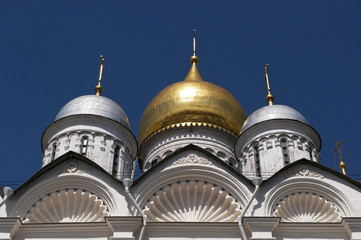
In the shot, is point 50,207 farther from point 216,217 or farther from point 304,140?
point 304,140

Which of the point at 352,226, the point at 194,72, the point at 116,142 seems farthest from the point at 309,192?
the point at 194,72

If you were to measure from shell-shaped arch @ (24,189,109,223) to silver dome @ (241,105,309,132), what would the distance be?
5.56m

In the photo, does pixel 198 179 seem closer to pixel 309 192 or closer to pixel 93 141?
pixel 309 192

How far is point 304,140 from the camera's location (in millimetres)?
15258

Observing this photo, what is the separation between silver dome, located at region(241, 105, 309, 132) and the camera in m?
15.5

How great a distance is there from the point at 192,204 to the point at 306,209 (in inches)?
89.5

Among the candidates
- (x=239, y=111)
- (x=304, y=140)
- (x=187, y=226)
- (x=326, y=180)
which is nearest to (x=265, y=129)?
(x=304, y=140)

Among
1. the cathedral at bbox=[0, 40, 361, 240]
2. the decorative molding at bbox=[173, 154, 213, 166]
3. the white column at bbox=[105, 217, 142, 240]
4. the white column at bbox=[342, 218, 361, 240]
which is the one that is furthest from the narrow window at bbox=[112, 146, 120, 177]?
the white column at bbox=[342, 218, 361, 240]

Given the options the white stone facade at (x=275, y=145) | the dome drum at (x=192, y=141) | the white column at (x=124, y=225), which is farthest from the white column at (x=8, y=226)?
the dome drum at (x=192, y=141)

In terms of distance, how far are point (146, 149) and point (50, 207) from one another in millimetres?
6304

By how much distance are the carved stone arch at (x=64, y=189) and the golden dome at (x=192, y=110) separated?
6.00 m

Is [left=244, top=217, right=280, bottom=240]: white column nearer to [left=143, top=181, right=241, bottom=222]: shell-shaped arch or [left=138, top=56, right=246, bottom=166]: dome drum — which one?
[left=143, top=181, right=241, bottom=222]: shell-shaped arch

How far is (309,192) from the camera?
11.7 meters

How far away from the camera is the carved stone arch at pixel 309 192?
11.5 meters
